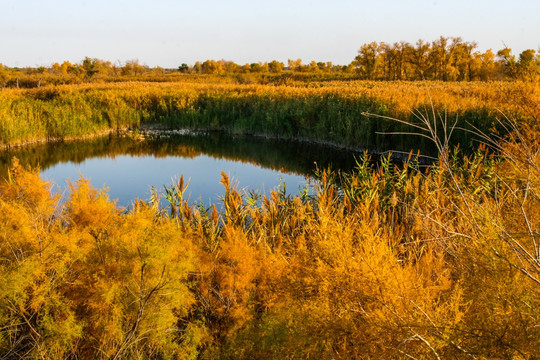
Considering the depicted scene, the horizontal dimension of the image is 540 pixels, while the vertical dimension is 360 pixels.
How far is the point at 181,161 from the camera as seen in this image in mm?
12555

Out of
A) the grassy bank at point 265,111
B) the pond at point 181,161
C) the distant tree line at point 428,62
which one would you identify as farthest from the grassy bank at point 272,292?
the distant tree line at point 428,62

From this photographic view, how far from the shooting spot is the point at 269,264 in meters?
2.67

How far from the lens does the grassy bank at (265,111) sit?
11.8m

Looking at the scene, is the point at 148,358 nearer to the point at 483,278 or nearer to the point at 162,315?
the point at 162,315

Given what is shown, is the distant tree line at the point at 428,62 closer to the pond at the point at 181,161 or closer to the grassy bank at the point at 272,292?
the pond at the point at 181,161

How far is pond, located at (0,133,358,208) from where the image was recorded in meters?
9.57

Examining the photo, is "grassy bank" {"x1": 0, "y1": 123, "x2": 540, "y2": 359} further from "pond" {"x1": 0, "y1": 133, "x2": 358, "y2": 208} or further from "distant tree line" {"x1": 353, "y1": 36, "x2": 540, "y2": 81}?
"distant tree line" {"x1": 353, "y1": 36, "x2": 540, "y2": 81}

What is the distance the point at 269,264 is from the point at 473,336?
1.56 meters

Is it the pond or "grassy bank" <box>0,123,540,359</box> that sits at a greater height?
"grassy bank" <box>0,123,540,359</box>

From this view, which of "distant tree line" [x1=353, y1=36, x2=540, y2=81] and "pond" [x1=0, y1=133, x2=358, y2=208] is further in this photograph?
"distant tree line" [x1=353, y1=36, x2=540, y2=81]

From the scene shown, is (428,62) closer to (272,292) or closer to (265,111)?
(265,111)

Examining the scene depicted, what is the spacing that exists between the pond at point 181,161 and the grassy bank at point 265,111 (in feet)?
2.16

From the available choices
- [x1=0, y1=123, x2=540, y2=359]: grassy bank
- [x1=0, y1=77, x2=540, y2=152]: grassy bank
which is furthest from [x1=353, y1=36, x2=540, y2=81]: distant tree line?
[x1=0, y1=123, x2=540, y2=359]: grassy bank

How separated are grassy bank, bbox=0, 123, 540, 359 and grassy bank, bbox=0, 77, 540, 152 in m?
7.15
